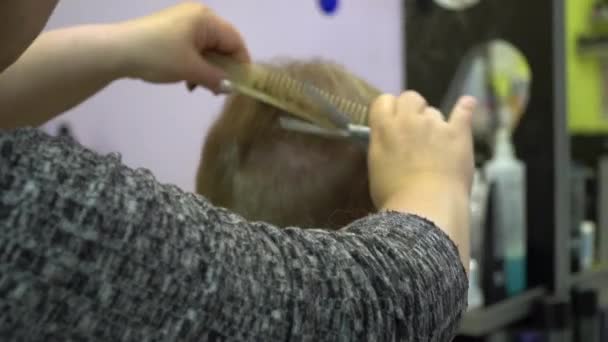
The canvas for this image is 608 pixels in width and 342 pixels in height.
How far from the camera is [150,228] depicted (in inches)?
13.1

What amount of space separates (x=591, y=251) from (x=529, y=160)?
0.32m

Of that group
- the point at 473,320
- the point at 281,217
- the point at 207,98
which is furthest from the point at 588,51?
the point at 281,217

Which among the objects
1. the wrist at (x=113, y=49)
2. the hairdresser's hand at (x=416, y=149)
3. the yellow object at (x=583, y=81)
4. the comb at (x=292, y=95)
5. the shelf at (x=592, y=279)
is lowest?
the shelf at (x=592, y=279)

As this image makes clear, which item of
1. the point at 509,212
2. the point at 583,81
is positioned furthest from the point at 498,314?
the point at 583,81

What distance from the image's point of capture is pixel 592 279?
1374 mm

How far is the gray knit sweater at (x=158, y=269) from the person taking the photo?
0.31m

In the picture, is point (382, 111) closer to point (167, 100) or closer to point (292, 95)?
point (292, 95)

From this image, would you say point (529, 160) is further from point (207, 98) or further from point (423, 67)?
point (207, 98)

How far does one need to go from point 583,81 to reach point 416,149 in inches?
51.1

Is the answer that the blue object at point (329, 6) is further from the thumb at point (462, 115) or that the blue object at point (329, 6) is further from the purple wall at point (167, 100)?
the thumb at point (462, 115)

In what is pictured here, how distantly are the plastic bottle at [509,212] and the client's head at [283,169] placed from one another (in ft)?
1.66

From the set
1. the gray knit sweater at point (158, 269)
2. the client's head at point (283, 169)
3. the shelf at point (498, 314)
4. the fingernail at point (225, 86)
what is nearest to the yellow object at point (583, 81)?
the shelf at point (498, 314)

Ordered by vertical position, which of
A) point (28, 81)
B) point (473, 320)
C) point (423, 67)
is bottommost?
point (473, 320)

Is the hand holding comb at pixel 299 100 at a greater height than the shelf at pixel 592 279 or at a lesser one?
greater
